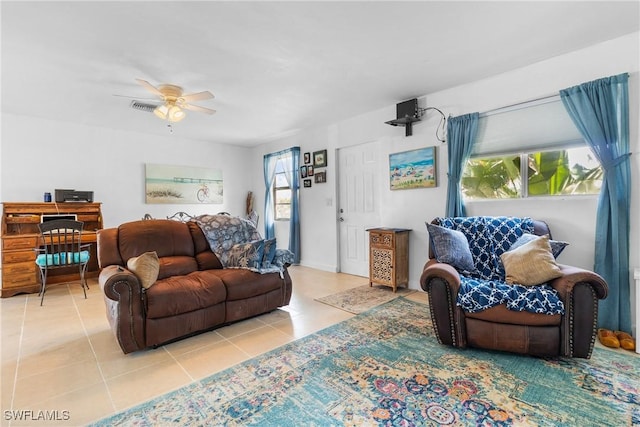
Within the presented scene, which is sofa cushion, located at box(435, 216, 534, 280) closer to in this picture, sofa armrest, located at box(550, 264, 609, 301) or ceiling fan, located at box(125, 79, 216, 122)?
sofa armrest, located at box(550, 264, 609, 301)

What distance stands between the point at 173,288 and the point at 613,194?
3.71 m

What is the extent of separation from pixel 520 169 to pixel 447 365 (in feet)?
7.18

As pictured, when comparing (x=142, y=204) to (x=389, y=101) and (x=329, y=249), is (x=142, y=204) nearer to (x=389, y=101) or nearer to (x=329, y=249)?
(x=329, y=249)

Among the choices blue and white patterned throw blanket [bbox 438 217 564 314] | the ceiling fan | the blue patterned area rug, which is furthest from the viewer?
the ceiling fan

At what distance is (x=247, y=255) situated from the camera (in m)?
3.03

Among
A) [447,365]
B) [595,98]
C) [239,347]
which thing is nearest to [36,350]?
[239,347]

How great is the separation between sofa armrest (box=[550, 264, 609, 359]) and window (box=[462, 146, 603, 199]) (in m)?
1.17

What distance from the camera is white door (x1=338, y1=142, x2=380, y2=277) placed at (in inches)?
175

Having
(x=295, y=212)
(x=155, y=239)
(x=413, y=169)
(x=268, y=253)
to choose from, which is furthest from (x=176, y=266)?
(x=413, y=169)

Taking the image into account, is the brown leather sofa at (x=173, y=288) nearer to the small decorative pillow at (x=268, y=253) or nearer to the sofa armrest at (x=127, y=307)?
the sofa armrest at (x=127, y=307)

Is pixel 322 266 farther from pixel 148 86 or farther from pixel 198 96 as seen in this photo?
pixel 148 86

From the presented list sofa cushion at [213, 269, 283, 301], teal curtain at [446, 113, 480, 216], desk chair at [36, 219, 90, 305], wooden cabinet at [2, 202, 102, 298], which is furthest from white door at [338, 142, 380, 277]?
wooden cabinet at [2, 202, 102, 298]

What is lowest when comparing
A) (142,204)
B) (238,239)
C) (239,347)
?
(239,347)

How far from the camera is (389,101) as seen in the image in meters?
3.95
